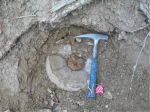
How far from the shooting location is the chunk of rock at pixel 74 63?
3186 millimetres

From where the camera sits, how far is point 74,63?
319 cm

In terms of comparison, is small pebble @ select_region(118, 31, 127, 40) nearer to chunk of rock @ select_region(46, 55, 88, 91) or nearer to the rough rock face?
the rough rock face

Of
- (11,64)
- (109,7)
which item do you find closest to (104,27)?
(109,7)

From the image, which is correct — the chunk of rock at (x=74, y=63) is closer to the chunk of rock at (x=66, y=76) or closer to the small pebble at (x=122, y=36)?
the chunk of rock at (x=66, y=76)

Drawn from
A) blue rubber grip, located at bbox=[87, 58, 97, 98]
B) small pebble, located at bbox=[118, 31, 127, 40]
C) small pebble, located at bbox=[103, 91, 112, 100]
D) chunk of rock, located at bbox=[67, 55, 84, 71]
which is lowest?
small pebble, located at bbox=[103, 91, 112, 100]

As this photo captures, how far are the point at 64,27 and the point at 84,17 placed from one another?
143 millimetres

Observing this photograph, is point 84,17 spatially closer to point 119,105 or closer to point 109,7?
point 109,7

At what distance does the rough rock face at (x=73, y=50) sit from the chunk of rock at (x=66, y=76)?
1.6 inches

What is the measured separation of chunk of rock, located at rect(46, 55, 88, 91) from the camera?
10.5 feet

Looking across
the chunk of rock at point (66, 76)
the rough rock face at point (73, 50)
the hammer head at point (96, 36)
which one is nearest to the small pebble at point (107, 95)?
the rough rock face at point (73, 50)

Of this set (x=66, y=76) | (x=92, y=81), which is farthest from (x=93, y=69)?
(x=66, y=76)

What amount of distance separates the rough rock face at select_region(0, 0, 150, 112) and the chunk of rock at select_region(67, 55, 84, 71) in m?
0.05

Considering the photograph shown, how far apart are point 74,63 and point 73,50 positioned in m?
0.09

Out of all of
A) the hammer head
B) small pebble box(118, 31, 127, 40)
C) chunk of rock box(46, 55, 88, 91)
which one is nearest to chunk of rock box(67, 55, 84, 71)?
chunk of rock box(46, 55, 88, 91)
